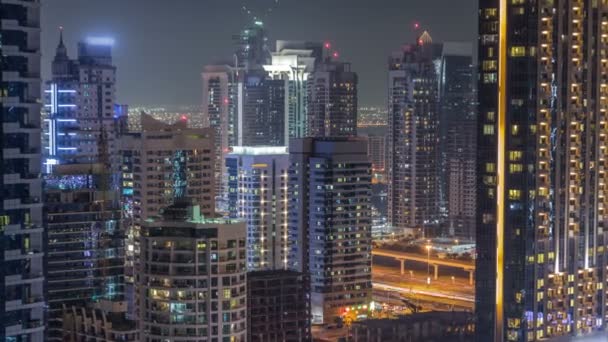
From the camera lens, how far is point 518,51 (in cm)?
1436

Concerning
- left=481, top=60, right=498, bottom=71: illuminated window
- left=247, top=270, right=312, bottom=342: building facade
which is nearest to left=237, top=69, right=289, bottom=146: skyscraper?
left=247, top=270, right=312, bottom=342: building facade

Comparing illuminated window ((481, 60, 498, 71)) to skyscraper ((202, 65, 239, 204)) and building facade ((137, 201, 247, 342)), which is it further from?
skyscraper ((202, 65, 239, 204))

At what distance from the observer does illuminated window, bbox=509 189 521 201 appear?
46.7ft

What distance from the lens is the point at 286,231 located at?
25.1m

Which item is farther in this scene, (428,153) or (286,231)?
(428,153)

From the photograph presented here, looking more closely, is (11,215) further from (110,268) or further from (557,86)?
(110,268)

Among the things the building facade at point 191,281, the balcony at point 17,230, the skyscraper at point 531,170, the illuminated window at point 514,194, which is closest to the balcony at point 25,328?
the balcony at point 17,230

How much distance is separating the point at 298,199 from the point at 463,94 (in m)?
10.7

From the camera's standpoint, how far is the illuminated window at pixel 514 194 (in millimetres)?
14234

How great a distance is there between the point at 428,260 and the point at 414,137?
5377 millimetres

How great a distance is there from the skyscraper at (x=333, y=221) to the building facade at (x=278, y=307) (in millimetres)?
4854

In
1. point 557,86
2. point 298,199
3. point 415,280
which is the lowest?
point 415,280

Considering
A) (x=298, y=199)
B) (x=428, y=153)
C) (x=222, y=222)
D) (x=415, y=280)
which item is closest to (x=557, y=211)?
(x=222, y=222)

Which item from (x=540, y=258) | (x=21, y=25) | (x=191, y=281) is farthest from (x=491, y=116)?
(x=21, y=25)
